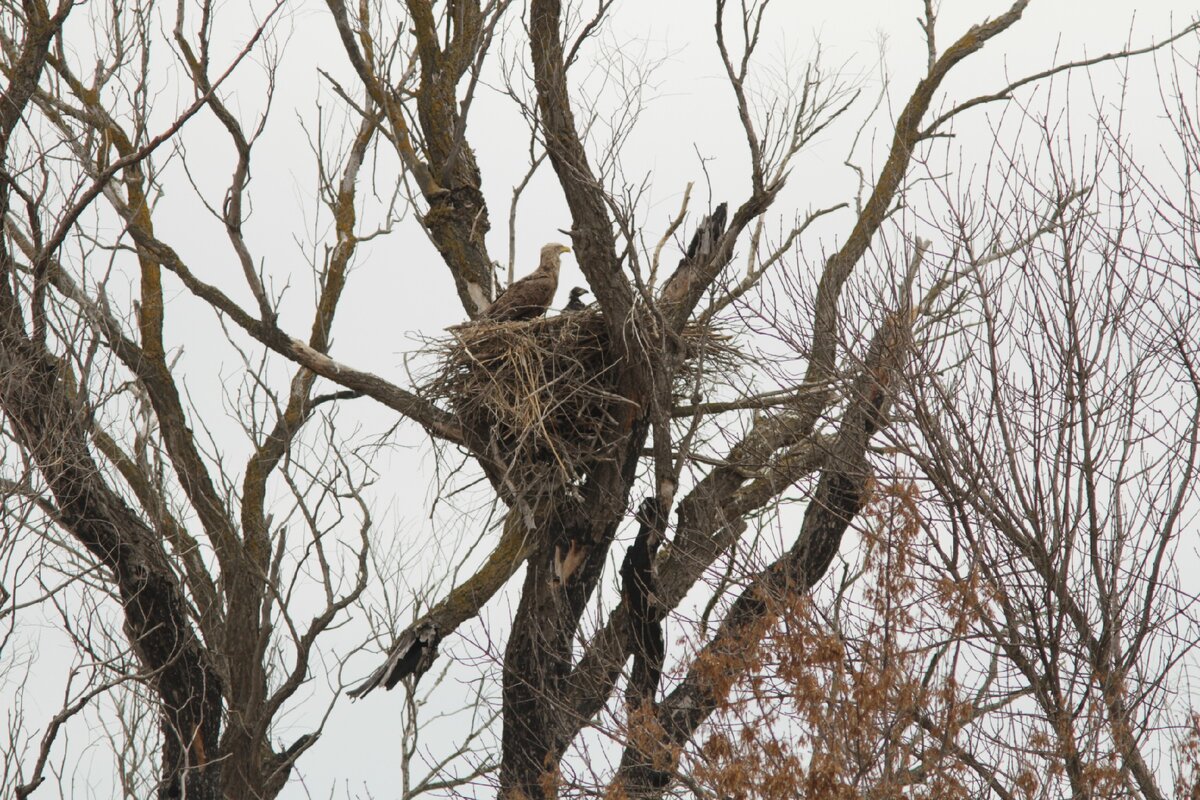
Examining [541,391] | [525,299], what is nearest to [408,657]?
[541,391]

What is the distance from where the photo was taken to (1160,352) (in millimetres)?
5988

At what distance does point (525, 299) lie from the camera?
786 centimetres

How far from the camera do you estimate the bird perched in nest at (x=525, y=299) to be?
25.6 feet

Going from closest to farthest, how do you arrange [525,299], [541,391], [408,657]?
[541,391], [408,657], [525,299]

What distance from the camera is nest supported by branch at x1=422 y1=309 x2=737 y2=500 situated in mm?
6754

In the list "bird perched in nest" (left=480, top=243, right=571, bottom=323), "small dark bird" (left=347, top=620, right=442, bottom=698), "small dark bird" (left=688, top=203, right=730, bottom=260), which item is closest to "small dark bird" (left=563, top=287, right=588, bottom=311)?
"bird perched in nest" (left=480, top=243, right=571, bottom=323)

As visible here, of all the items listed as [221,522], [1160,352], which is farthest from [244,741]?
[1160,352]

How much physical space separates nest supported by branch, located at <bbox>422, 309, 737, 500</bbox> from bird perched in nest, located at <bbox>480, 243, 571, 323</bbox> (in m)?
0.54

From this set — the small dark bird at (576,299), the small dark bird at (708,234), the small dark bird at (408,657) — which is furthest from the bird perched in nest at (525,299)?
the small dark bird at (408,657)

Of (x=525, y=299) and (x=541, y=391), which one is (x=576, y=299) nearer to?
(x=525, y=299)

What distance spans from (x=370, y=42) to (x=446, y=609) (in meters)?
4.05

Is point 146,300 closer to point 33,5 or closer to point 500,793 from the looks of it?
point 33,5

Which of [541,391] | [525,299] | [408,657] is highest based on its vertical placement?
[525,299]

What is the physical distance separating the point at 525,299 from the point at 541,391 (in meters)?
1.29
